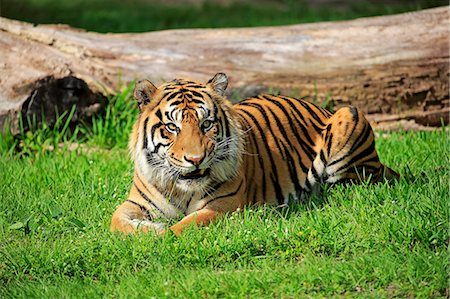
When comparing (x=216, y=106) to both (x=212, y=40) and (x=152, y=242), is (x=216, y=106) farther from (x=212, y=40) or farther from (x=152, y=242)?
(x=212, y=40)

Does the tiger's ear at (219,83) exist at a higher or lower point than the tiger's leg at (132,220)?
higher

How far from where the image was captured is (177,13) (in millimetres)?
15070

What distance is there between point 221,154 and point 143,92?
0.67 meters

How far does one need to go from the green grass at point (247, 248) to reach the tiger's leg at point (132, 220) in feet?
0.32

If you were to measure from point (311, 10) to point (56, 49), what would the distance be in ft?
23.8

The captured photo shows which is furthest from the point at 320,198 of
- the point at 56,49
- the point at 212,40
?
the point at 56,49

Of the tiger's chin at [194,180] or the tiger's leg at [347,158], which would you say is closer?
the tiger's chin at [194,180]

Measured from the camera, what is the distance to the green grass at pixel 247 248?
4867 mm

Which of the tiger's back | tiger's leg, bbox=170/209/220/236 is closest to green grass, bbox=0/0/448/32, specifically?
the tiger's back

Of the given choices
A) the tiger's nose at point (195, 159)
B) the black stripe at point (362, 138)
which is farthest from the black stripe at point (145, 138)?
the black stripe at point (362, 138)

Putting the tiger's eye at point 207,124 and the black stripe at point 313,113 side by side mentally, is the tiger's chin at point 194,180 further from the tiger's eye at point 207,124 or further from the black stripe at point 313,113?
the black stripe at point 313,113

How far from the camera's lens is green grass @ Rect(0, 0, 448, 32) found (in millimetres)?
13539

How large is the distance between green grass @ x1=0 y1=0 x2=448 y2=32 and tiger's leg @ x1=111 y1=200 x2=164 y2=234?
7.44m

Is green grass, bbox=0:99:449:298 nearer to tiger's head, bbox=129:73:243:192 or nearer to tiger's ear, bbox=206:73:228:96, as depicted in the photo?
tiger's head, bbox=129:73:243:192
